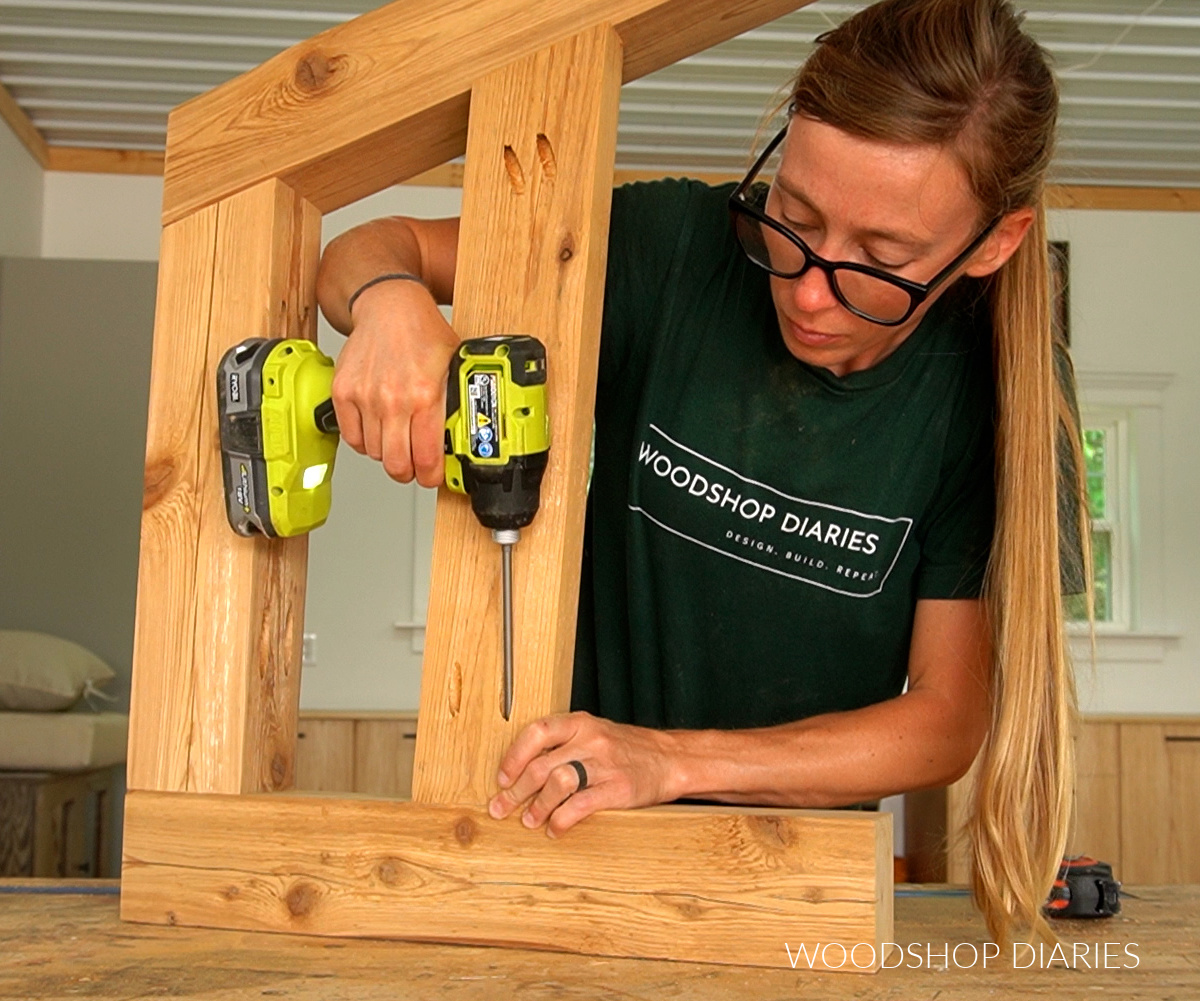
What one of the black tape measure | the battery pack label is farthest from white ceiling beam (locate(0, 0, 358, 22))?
the black tape measure

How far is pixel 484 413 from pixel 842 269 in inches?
16.8

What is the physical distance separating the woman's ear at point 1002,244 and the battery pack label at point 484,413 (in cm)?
58

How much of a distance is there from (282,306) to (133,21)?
4.08 meters

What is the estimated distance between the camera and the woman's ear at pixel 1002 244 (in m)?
1.51

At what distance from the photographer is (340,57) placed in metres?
1.58

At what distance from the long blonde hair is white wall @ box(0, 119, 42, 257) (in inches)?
209

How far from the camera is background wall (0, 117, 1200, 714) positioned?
6305mm

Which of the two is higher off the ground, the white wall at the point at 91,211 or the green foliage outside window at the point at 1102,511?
the white wall at the point at 91,211

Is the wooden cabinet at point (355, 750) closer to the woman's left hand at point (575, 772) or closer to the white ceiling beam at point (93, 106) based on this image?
the white ceiling beam at point (93, 106)

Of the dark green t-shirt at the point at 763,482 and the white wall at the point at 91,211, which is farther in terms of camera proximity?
the white wall at the point at 91,211

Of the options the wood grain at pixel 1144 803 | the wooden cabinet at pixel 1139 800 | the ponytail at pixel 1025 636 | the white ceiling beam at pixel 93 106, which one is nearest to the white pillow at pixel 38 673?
the white ceiling beam at pixel 93 106

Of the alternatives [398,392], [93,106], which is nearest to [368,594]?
[93,106]

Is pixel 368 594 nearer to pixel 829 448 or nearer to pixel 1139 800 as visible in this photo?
pixel 1139 800

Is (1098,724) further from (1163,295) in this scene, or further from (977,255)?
(977,255)
